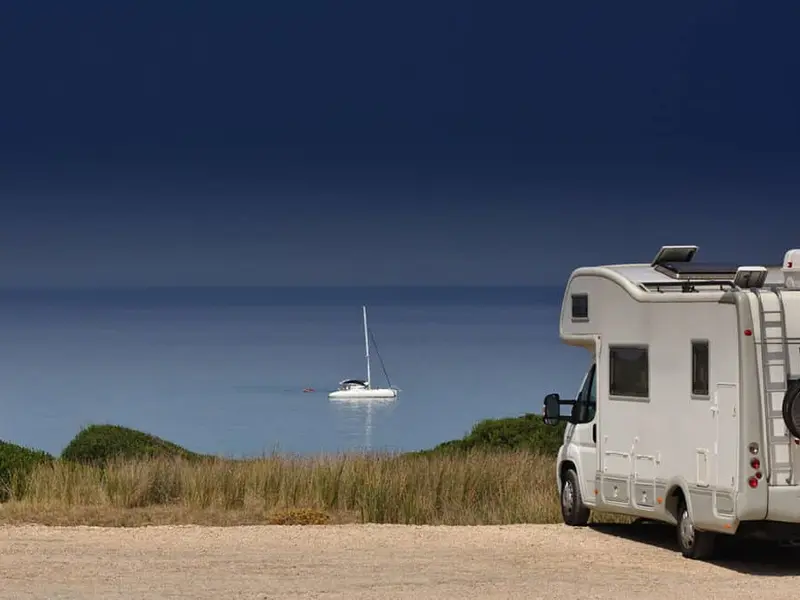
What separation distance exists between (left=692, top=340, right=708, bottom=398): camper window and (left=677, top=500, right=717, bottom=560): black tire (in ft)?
4.16

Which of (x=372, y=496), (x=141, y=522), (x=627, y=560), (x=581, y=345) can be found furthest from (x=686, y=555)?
(x=141, y=522)

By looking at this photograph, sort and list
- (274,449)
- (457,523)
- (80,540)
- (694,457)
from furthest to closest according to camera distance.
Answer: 1. (274,449)
2. (457,523)
3. (80,540)
4. (694,457)

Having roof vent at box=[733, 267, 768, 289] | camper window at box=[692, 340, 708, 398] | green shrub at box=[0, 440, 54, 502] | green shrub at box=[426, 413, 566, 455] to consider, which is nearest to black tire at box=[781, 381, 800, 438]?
camper window at box=[692, 340, 708, 398]

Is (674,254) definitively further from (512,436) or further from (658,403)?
(512,436)

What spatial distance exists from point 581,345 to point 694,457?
302cm

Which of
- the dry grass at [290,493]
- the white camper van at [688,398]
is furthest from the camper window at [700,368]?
the dry grass at [290,493]

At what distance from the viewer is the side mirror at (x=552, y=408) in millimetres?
17047

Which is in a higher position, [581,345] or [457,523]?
[581,345]

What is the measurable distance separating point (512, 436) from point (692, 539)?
49.9ft

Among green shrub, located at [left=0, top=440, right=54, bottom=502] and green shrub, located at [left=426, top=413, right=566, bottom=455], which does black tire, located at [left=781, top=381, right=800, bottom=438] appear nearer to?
green shrub, located at [left=0, top=440, right=54, bottom=502]

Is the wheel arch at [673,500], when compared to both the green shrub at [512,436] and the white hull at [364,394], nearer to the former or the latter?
the green shrub at [512,436]

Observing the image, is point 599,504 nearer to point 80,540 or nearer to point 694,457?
point 694,457

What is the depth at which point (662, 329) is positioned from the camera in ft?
47.7

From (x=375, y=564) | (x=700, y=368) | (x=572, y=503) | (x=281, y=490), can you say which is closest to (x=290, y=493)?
(x=281, y=490)
